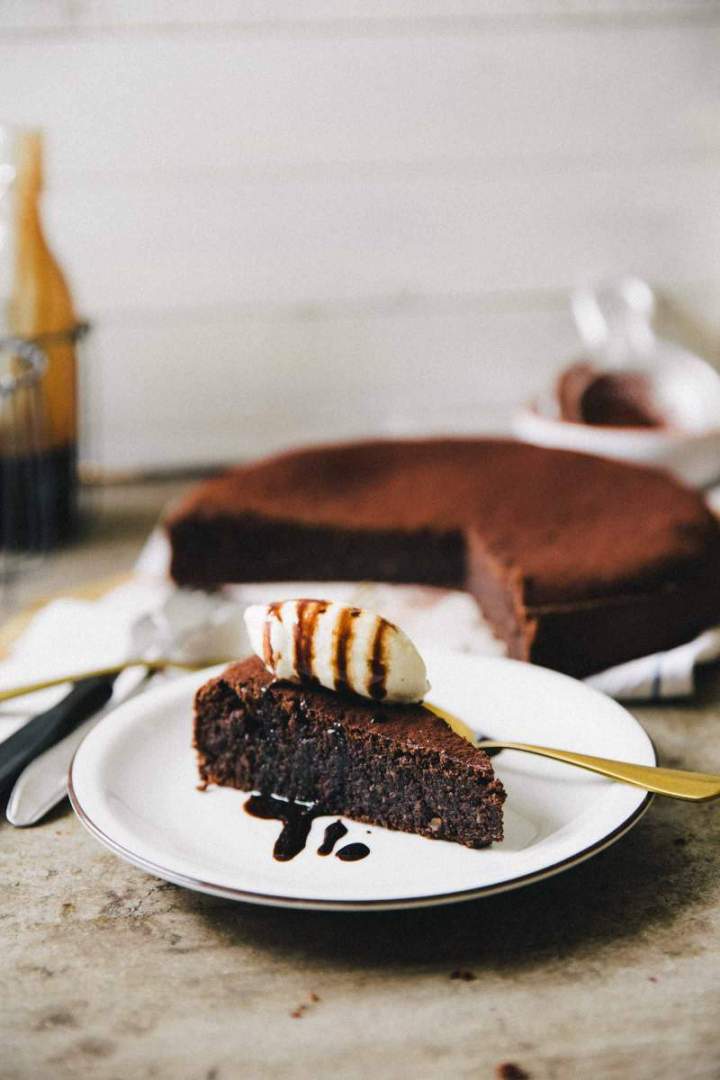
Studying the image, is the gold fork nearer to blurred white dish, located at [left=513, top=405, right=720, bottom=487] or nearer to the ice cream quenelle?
the ice cream quenelle

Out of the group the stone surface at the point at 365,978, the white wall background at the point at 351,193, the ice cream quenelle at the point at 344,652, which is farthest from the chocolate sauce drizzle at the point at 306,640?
the white wall background at the point at 351,193

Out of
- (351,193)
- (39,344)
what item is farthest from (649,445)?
(39,344)

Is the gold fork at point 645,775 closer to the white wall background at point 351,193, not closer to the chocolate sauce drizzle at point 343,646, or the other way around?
the chocolate sauce drizzle at point 343,646

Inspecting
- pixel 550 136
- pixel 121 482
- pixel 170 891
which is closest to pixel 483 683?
pixel 170 891

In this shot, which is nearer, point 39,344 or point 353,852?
point 353,852

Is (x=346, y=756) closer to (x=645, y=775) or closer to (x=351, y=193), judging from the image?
(x=645, y=775)

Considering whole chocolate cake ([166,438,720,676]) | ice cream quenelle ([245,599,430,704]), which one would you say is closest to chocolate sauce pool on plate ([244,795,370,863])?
ice cream quenelle ([245,599,430,704])

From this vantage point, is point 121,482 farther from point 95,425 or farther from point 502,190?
point 502,190

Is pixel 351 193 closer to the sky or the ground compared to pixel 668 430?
closer to the sky
